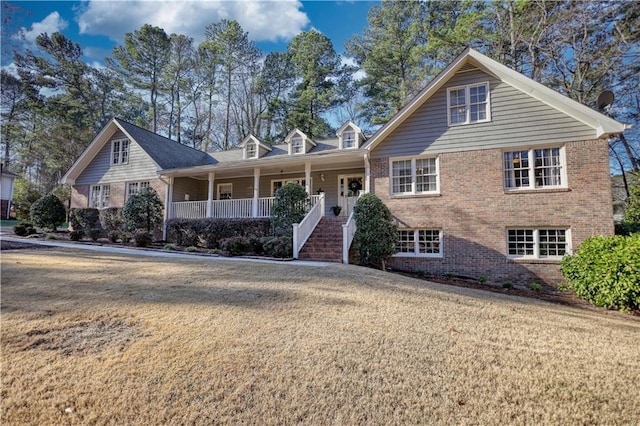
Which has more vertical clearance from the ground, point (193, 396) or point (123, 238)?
point (123, 238)

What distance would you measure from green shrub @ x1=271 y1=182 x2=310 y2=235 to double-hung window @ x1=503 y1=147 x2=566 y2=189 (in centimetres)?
738

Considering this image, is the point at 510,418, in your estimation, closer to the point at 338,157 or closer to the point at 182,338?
the point at 182,338

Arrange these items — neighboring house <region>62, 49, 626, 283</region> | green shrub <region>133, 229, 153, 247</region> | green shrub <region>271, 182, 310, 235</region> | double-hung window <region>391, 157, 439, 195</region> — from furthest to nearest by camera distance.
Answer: green shrub <region>133, 229, 153, 247</region>
green shrub <region>271, 182, 310, 235</region>
double-hung window <region>391, 157, 439, 195</region>
neighboring house <region>62, 49, 626, 283</region>

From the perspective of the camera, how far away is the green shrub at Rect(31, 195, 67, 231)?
16578 mm

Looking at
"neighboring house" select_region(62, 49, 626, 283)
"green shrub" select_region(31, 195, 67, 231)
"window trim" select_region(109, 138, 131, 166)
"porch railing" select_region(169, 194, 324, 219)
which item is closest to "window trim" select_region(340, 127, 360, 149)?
"neighboring house" select_region(62, 49, 626, 283)

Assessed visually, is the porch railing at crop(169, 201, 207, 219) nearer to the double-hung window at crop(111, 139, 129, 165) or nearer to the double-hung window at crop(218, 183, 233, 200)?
the double-hung window at crop(218, 183, 233, 200)

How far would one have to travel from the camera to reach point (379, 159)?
12.2 metres

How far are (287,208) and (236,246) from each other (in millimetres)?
2379

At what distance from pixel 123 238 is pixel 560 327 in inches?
616

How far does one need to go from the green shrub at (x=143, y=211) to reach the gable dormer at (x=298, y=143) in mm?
7469

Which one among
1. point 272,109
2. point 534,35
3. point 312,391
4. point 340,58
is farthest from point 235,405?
point 340,58

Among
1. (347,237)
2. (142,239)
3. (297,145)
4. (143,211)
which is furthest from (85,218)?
(347,237)

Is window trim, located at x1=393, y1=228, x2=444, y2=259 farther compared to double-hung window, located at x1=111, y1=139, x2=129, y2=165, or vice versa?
double-hung window, located at x1=111, y1=139, x2=129, y2=165

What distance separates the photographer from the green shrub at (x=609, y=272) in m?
6.78
